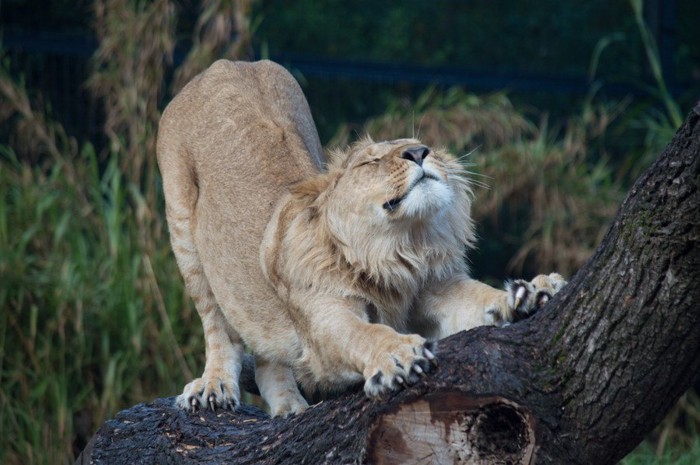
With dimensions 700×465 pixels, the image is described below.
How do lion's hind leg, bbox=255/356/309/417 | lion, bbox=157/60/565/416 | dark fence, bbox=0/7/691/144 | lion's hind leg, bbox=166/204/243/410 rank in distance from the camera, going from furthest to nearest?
dark fence, bbox=0/7/691/144 → lion's hind leg, bbox=255/356/309/417 → lion's hind leg, bbox=166/204/243/410 → lion, bbox=157/60/565/416

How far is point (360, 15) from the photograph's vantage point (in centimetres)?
857

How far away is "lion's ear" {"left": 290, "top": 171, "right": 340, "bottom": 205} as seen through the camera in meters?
3.83

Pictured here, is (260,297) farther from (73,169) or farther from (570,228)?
(570,228)

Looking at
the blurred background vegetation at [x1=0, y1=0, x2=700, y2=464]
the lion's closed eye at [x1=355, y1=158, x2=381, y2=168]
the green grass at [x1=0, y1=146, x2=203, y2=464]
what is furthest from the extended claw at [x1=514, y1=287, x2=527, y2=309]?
the green grass at [x1=0, y1=146, x2=203, y2=464]

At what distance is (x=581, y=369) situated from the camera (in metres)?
2.86


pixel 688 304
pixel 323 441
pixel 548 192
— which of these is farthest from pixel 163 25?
pixel 688 304

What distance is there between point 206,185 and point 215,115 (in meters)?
0.32

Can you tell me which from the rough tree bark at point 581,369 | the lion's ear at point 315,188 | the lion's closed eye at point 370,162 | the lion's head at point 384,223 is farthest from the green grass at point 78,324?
the rough tree bark at point 581,369

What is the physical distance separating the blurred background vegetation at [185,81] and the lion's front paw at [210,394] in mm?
1547

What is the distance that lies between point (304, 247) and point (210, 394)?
89 cm

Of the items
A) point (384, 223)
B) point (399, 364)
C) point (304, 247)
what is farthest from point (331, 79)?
point (399, 364)

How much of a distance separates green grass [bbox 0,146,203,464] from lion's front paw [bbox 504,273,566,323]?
301cm

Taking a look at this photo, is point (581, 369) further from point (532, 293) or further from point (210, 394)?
point (210, 394)

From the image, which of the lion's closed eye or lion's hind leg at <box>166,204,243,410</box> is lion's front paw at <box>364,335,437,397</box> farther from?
lion's hind leg at <box>166,204,243,410</box>
